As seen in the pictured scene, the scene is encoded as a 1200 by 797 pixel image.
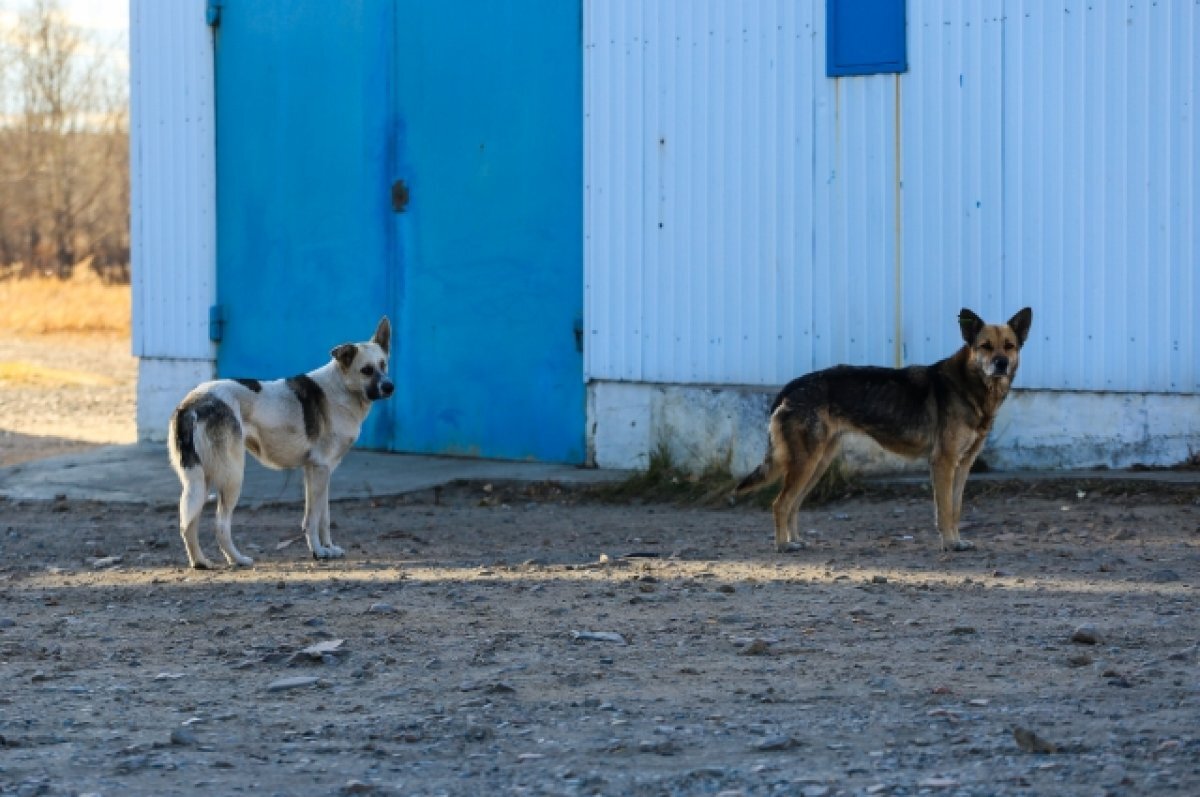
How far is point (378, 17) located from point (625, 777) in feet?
27.0

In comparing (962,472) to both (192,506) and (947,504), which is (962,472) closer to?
(947,504)

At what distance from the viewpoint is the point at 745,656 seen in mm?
6254

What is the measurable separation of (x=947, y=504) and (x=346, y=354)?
2889 millimetres

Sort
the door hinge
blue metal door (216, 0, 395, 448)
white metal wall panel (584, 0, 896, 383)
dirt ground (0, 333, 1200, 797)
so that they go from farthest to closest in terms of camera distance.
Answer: the door hinge, blue metal door (216, 0, 395, 448), white metal wall panel (584, 0, 896, 383), dirt ground (0, 333, 1200, 797)

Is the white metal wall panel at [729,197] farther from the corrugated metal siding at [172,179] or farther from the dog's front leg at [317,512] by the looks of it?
the corrugated metal siding at [172,179]

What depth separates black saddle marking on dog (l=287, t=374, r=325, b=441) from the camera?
8.86 metres

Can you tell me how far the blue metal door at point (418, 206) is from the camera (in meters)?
11.6

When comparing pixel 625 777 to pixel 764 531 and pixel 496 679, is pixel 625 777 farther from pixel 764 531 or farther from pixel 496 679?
pixel 764 531

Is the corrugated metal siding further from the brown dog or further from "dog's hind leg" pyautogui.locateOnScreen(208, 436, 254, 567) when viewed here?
the brown dog

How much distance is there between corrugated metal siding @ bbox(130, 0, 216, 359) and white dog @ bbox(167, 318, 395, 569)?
4.18m

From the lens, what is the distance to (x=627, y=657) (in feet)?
20.6

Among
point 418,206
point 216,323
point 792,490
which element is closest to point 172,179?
point 216,323

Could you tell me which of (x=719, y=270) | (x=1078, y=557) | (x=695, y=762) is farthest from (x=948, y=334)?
(x=695, y=762)

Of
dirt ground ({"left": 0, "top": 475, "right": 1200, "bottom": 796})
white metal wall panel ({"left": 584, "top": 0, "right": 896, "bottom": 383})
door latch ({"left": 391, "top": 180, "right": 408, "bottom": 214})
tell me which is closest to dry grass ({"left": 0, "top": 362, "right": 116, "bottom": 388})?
door latch ({"left": 391, "top": 180, "right": 408, "bottom": 214})
